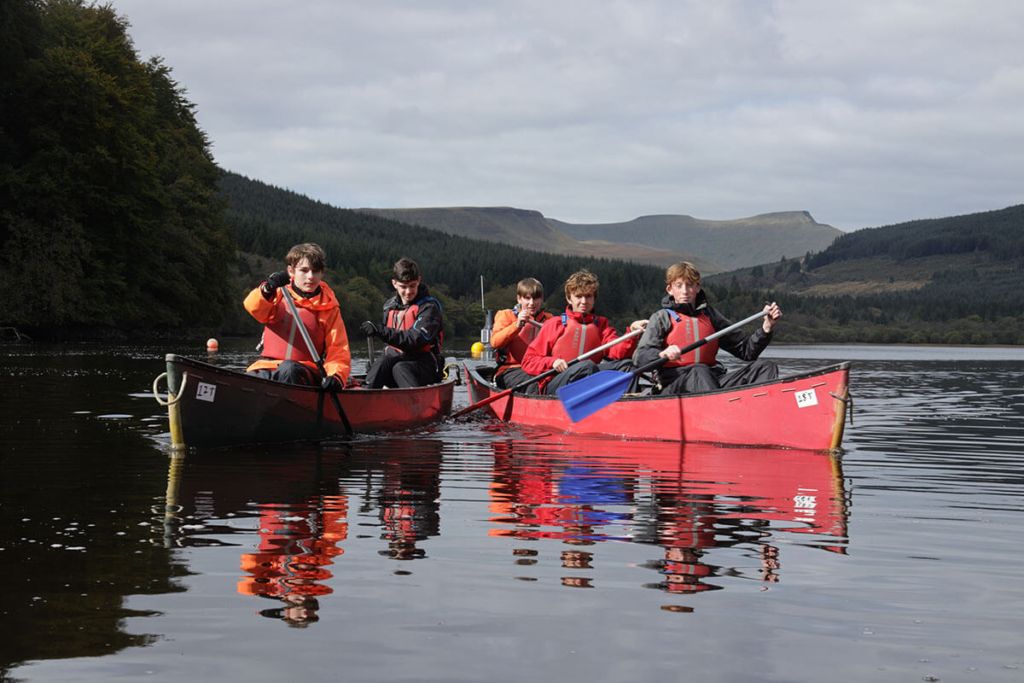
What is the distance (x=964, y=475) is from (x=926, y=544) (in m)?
3.39

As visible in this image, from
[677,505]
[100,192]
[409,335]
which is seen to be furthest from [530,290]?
[100,192]

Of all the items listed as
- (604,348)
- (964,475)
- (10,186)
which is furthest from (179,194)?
(964,475)

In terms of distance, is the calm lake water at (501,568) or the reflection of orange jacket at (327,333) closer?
the calm lake water at (501,568)

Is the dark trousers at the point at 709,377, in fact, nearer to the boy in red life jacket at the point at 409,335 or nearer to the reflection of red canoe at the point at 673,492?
the reflection of red canoe at the point at 673,492

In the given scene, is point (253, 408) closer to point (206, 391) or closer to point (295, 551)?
point (206, 391)

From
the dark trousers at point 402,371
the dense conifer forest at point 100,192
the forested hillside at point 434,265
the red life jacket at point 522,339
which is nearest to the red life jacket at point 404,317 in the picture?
the dark trousers at point 402,371

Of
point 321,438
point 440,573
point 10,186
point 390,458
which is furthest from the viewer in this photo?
point 10,186

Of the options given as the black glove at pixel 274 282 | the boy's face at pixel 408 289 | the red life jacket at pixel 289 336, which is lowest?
the red life jacket at pixel 289 336

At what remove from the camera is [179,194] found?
46.6 metres

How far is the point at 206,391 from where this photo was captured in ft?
28.2

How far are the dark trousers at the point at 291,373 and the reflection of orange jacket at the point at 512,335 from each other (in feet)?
11.0

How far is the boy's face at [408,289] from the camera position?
11.3 meters

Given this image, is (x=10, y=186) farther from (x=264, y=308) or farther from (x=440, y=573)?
(x=440, y=573)

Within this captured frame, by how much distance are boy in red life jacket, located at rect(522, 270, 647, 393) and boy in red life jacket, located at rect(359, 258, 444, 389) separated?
1.28m
